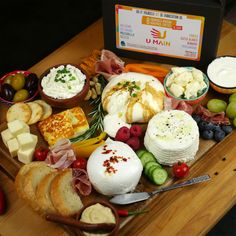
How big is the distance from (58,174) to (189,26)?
94 centimetres

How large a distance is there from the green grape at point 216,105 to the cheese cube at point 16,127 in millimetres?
891

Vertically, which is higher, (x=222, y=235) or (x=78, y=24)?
(x=78, y=24)

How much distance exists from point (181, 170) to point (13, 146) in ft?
2.55

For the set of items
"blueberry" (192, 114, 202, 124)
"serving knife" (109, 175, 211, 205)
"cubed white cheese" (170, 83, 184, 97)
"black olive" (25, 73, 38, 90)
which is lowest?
"serving knife" (109, 175, 211, 205)

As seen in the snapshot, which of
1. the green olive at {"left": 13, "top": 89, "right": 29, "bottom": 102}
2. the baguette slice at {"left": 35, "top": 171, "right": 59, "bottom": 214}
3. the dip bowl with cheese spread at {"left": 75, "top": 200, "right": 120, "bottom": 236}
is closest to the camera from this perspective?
the dip bowl with cheese spread at {"left": 75, "top": 200, "right": 120, "bottom": 236}

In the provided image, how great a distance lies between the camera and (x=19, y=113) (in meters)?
2.46

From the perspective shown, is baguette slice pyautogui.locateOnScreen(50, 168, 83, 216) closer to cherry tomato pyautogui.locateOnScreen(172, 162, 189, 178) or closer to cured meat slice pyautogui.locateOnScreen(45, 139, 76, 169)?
cured meat slice pyautogui.locateOnScreen(45, 139, 76, 169)

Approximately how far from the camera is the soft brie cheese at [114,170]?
211 cm

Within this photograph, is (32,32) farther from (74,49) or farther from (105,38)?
(105,38)

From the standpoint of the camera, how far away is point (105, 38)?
265 centimetres

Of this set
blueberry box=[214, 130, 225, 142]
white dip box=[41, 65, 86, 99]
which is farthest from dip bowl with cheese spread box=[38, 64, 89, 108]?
blueberry box=[214, 130, 225, 142]

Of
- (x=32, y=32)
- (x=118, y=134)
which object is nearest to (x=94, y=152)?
(x=118, y=134)

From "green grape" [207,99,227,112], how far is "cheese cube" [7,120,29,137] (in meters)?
0.89

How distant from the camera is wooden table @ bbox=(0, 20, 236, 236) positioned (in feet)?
6.91
